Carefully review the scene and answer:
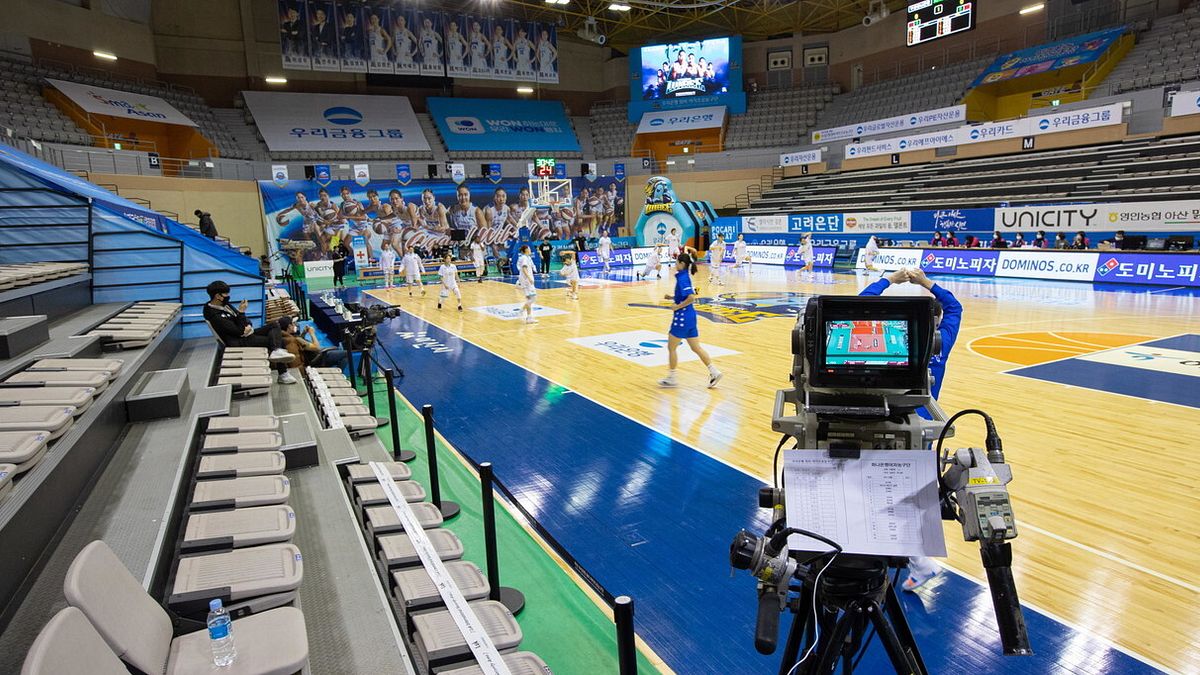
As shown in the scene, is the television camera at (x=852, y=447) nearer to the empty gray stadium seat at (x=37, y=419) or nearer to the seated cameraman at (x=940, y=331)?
the seated cameraman at (x=940, y=331)

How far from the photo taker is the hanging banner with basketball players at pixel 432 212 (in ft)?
84.9

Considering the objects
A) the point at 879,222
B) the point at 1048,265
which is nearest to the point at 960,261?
the point at 1048,265

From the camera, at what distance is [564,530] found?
454 cm

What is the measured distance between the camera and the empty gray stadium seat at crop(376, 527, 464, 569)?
10.6ft

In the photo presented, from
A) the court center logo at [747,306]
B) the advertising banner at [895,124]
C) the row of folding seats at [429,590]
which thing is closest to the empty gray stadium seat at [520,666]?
the row of folding seats at [429,590]

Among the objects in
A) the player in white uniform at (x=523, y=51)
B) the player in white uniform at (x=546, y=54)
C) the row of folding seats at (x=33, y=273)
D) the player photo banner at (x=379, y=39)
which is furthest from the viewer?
the player in white uniform at (x=546, y=54)

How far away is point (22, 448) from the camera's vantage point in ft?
9.20

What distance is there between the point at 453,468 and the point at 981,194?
72.3ft

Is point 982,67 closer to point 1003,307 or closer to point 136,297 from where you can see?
point 1003,307

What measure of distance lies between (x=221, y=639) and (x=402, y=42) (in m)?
31.9

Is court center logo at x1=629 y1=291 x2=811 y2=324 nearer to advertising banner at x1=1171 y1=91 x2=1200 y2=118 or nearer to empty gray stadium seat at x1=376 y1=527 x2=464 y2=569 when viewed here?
empty gray stadium seat at x1=376 y1=527 x2=464 y2=569

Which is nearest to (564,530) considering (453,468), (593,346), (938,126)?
(453,468)

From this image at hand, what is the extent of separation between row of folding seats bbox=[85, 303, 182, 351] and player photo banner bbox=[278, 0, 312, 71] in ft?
78.3

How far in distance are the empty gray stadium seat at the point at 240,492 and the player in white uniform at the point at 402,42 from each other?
30.1 meters
